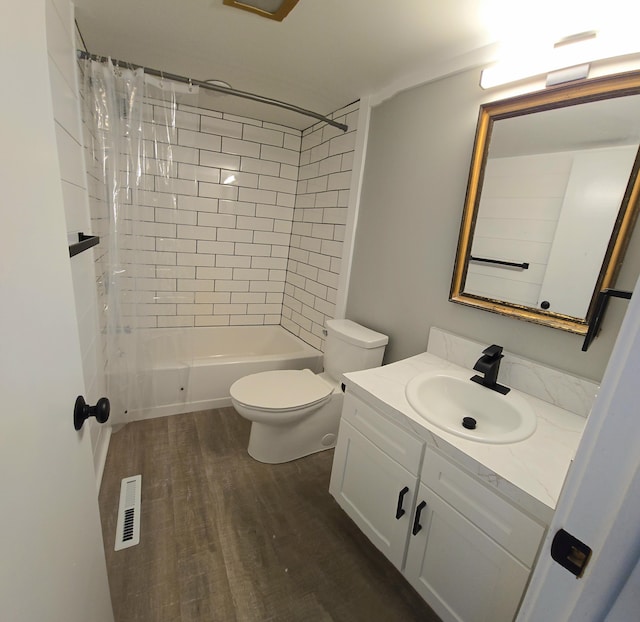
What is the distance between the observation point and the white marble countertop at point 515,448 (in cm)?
84

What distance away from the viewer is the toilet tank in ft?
6.06

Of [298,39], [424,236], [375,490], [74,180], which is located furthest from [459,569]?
[298,39]

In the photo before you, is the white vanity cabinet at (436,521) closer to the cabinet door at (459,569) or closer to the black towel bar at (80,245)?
the cabinet door at (459,569)

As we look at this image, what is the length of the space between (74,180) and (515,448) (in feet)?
6.55

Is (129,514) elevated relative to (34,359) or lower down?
lower down

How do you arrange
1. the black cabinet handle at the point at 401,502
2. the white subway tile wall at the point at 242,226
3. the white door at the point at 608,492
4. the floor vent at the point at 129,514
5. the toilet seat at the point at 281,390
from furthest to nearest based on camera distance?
1. the white subway tile wall at the point at 242,226
2. the toilet seat at the point at 281,390
3. the floor vent at the point at 129,514
4. the black cabinet handle at the point at 401,502
5. the white door at the point at 608,492

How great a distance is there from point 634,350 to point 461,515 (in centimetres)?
87

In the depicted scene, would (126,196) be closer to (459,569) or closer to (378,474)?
(378,474)

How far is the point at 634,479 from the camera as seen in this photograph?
38 cm

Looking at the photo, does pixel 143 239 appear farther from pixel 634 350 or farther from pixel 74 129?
pixel 634 350

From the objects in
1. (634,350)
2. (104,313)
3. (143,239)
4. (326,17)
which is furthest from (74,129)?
(634,350)

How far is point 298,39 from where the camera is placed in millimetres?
1471

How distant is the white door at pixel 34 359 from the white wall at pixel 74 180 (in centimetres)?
80

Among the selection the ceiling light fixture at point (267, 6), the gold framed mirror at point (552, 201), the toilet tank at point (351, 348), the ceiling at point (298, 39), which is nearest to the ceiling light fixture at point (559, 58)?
the gold framed mirror at point (552, 201)
